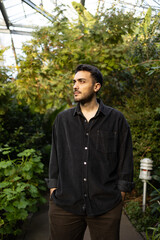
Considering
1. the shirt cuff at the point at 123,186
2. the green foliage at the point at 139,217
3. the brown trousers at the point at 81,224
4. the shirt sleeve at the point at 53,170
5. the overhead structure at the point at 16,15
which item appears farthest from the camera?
the overhead structure at the point at 16,15

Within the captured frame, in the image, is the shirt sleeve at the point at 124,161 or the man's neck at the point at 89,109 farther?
the man's neck at the point at 89,109

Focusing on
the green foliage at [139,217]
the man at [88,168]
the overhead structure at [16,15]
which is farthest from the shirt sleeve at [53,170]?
the overhead structure at [16,15]

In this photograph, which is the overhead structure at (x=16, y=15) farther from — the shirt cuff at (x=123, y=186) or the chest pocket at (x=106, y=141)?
the shirt cuff at (x=123, y=186)

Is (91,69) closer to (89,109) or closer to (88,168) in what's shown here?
(89,109)

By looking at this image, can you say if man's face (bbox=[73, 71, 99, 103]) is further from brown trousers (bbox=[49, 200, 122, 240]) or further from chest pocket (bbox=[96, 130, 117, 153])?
brown trousers (bbox=[49, 200, 122, 240])

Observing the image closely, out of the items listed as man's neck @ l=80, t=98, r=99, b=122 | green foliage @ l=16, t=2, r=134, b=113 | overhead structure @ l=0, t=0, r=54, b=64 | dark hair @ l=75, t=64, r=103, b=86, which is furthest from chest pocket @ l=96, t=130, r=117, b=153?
overhead structure @ l=0, t=0, r=54, b=64

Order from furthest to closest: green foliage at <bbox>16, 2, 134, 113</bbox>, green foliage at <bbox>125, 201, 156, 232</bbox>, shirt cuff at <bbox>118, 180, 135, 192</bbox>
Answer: green foliage at <bbox>16, 2, 134, 113</bbox>
green foliage at <bbox>125, 201, 156, 232</bbox>
shirt cuff at <bbox>118, 180, 135, 192</bbox>

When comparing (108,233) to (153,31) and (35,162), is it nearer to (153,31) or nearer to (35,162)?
(35,162)

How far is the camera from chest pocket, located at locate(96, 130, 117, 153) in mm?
1670

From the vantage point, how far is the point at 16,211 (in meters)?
2.51

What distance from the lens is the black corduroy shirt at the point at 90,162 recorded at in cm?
158

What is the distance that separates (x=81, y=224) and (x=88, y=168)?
38cm

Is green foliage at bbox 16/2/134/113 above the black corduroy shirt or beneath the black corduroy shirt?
above

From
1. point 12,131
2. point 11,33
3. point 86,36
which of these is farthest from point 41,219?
point 11,33
